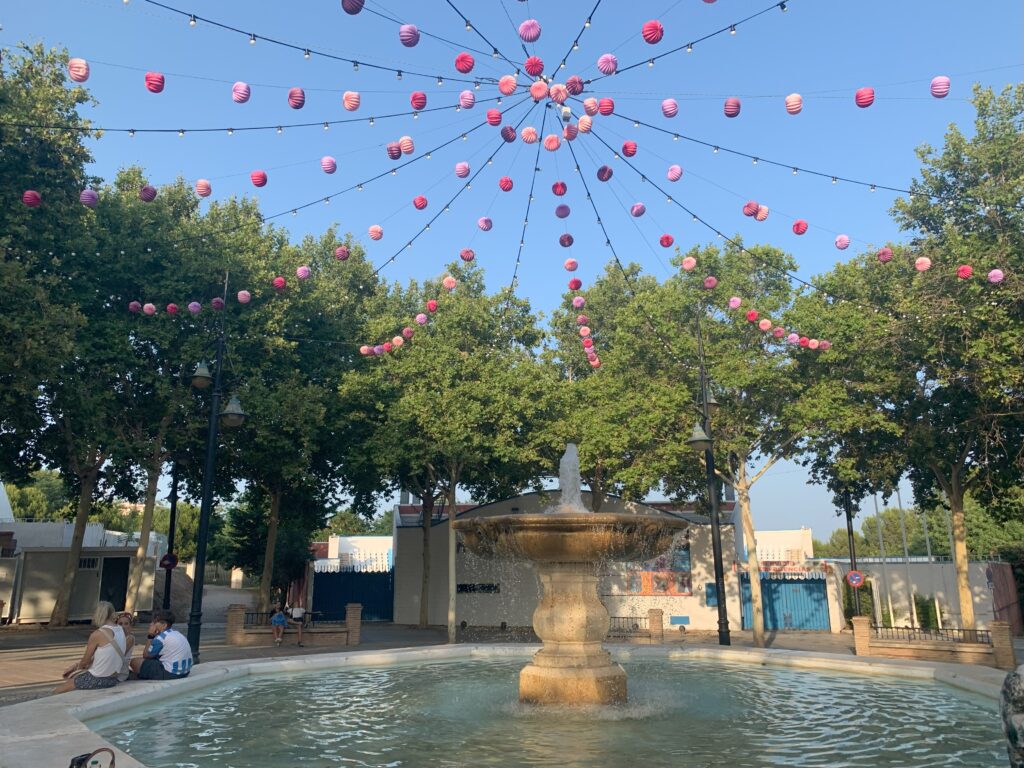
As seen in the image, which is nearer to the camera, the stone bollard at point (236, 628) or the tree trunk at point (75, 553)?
the stone bollard at point (236, 628)

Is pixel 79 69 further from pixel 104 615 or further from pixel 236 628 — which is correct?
pixel 236 628

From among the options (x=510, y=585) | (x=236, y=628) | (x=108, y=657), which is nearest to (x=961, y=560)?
(x=510, y=585)

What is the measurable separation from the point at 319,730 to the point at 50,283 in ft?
58.5

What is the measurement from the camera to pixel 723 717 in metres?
8.52

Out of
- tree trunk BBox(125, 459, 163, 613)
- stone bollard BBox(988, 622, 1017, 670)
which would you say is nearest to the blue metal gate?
stone bollard BBox(988, 622, 1017, 670)

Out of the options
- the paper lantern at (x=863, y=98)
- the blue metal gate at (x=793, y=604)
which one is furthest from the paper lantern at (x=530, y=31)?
the blue metal gate at (x=793, y=604)

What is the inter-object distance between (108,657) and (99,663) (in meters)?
0.11

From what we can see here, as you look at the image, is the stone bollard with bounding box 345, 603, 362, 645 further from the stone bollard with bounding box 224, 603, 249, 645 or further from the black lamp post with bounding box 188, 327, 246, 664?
the black lamp post with bounding box 188, 327, 246, 664

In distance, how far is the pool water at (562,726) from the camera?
6578mm

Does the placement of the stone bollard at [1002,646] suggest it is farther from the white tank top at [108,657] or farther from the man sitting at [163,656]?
the white tank top at [108,657]

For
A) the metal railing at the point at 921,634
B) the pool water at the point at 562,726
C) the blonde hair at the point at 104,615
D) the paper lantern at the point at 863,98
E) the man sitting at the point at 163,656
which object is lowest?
the metal railing at the point at 921,634

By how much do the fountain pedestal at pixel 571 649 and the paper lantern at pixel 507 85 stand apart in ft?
22.3

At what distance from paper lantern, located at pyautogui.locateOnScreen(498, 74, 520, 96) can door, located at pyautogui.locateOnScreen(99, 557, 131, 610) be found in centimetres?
2802

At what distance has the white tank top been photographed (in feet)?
30.1
